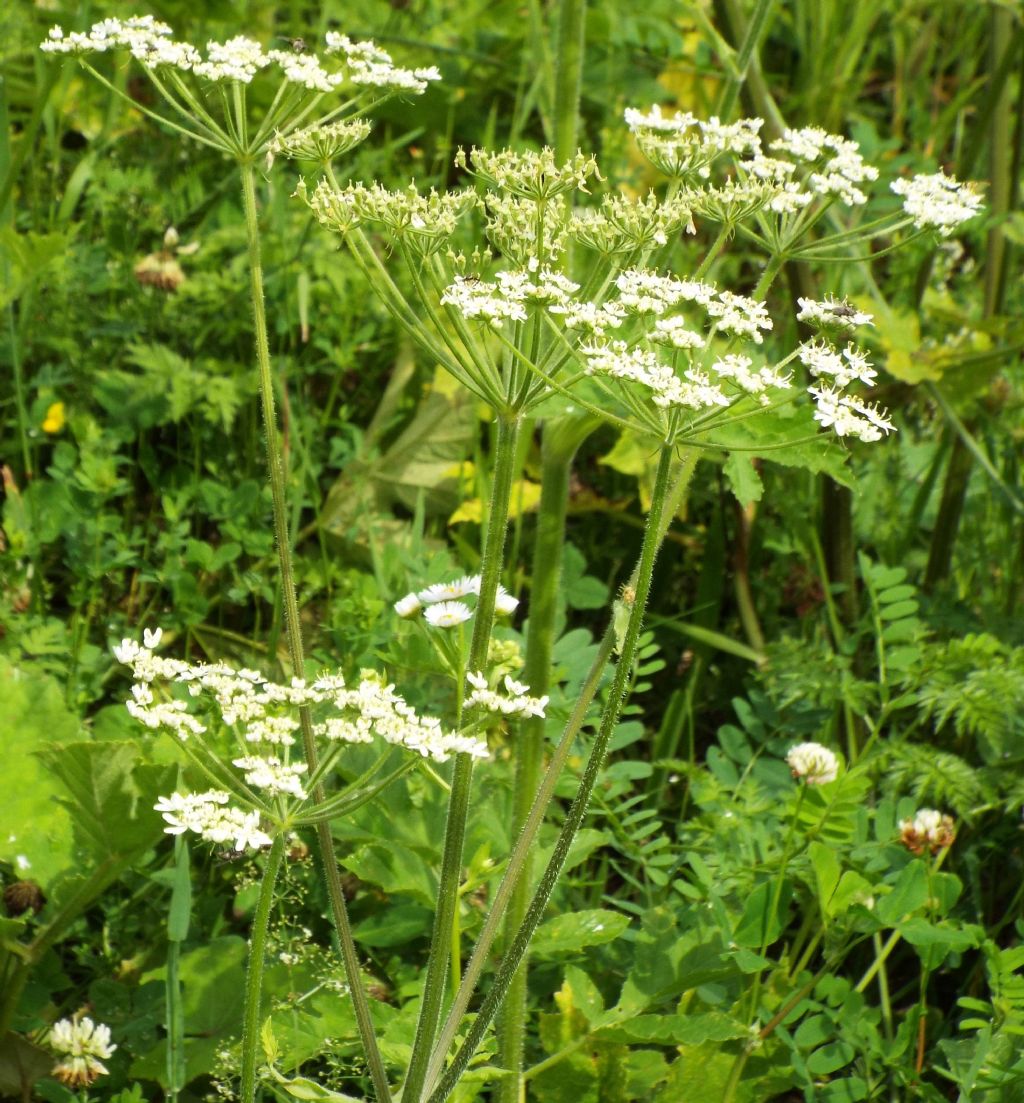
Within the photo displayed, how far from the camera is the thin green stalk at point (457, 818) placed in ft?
5.69

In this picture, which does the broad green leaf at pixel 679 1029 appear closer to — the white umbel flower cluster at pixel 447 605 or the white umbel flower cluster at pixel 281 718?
the white umbel flower cluster at pixel 447 605

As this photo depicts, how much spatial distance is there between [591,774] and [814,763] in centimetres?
94

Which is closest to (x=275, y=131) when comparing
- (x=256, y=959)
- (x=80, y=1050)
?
(x=256, y=959)

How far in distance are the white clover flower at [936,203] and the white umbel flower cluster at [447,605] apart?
0.78 meters

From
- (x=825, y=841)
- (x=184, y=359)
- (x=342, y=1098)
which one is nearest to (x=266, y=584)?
(x=184, y=359)

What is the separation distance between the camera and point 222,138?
6.05ft

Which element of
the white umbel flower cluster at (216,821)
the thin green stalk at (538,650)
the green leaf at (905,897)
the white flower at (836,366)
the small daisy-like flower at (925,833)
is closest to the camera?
the white umbel flower cluster at (216,821)

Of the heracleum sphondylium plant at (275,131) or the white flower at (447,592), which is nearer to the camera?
the heracleum sphondylium plant at (275,131)

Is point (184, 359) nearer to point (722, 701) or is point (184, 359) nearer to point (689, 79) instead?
point (722, 701)

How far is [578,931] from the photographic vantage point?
7.42 ft

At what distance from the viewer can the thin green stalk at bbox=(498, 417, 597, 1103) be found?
2273 millimetres

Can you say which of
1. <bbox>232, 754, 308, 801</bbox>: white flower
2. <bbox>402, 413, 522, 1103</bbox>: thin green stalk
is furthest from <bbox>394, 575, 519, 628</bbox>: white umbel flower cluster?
<bbox>232, 754, 308, 801</bbox>: white flower

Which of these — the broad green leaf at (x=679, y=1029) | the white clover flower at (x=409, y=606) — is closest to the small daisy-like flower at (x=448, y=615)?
the white clover flower at (x=409, y=606)

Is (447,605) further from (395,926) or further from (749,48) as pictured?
(749,48)
